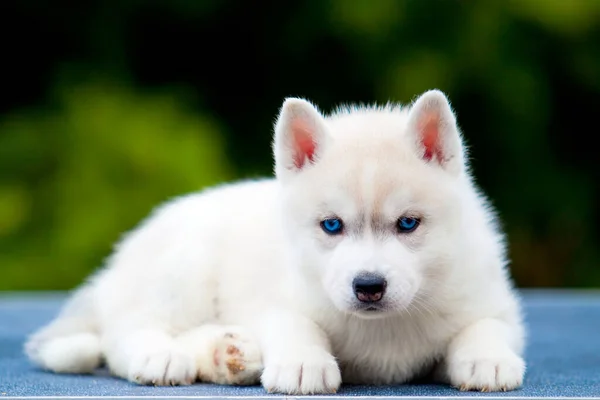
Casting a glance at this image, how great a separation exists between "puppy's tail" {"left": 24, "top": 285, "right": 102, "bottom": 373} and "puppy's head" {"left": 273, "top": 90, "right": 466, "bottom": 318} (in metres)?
1.04

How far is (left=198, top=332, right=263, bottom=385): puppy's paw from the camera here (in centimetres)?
349

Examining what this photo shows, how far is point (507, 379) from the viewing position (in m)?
3.22

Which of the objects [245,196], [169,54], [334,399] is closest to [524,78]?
[169,54]

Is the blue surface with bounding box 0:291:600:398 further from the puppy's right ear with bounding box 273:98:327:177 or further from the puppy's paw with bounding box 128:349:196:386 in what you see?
the puppy's right ear with bounding box 273:98:327:177

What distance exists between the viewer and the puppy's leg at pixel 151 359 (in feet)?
11.5

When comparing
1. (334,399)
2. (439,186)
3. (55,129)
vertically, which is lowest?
(334,399)

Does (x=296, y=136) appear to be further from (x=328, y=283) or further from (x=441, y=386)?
(x=441, y=386)

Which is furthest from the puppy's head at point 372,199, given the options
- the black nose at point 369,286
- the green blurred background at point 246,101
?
→ the green blurred background at point 246,101

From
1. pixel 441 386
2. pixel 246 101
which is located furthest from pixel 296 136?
pixel 246 101

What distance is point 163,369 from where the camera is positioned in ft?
11.5

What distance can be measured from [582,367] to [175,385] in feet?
5.48

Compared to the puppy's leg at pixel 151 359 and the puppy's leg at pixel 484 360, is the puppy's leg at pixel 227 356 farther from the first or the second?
the puppy's leg at pixel 484 360

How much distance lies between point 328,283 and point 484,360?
57 cm

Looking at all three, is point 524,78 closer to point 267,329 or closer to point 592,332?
point 592,332
